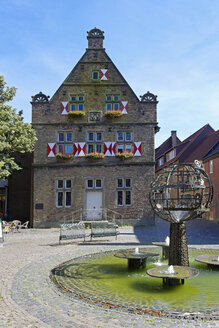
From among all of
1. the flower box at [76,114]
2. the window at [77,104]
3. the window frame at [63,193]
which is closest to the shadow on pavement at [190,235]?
the window frame at [63,193]

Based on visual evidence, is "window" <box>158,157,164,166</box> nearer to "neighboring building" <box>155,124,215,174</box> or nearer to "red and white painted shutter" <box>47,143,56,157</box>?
"neighboring building" <box>155,124,215,174</box>

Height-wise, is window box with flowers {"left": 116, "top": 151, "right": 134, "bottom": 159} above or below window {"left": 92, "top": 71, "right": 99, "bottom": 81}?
below

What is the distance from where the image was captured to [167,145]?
154 feet

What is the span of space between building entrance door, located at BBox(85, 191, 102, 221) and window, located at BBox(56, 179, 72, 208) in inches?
54.2

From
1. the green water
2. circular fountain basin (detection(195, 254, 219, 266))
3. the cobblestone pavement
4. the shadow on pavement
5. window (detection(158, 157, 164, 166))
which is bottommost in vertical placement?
the shadow on pavement

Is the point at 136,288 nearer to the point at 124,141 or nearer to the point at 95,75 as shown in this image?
the point at 124,141

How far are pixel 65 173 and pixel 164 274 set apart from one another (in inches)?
642

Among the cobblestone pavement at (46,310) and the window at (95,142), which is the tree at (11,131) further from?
the cobblestone pavement at (46,310)

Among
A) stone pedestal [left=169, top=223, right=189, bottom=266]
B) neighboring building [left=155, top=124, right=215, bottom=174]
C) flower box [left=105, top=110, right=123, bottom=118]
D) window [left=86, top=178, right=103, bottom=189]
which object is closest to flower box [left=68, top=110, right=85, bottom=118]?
flower box [left=105, top=110, right=123, bottom=118]

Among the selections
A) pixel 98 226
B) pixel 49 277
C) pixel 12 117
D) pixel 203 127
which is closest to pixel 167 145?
pixel 203 127

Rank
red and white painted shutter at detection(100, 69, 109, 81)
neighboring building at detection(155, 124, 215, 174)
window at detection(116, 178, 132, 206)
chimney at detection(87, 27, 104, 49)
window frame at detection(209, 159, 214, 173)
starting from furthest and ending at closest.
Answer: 1. neighboring building at detection(155, 124, 215, 174)
2. window frame at detection(209, 159, 214, 173)
3. chimney at detection(87, 27, 104, 49)
4. red and white painted shutter at detection(100, 69, 109, 81)
5. window at detection(116, 178, 132, 206)

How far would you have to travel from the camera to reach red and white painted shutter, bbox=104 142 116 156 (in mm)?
22438

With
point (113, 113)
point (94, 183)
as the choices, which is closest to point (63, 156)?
point (94, 183)

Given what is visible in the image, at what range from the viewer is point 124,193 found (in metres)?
22.2
